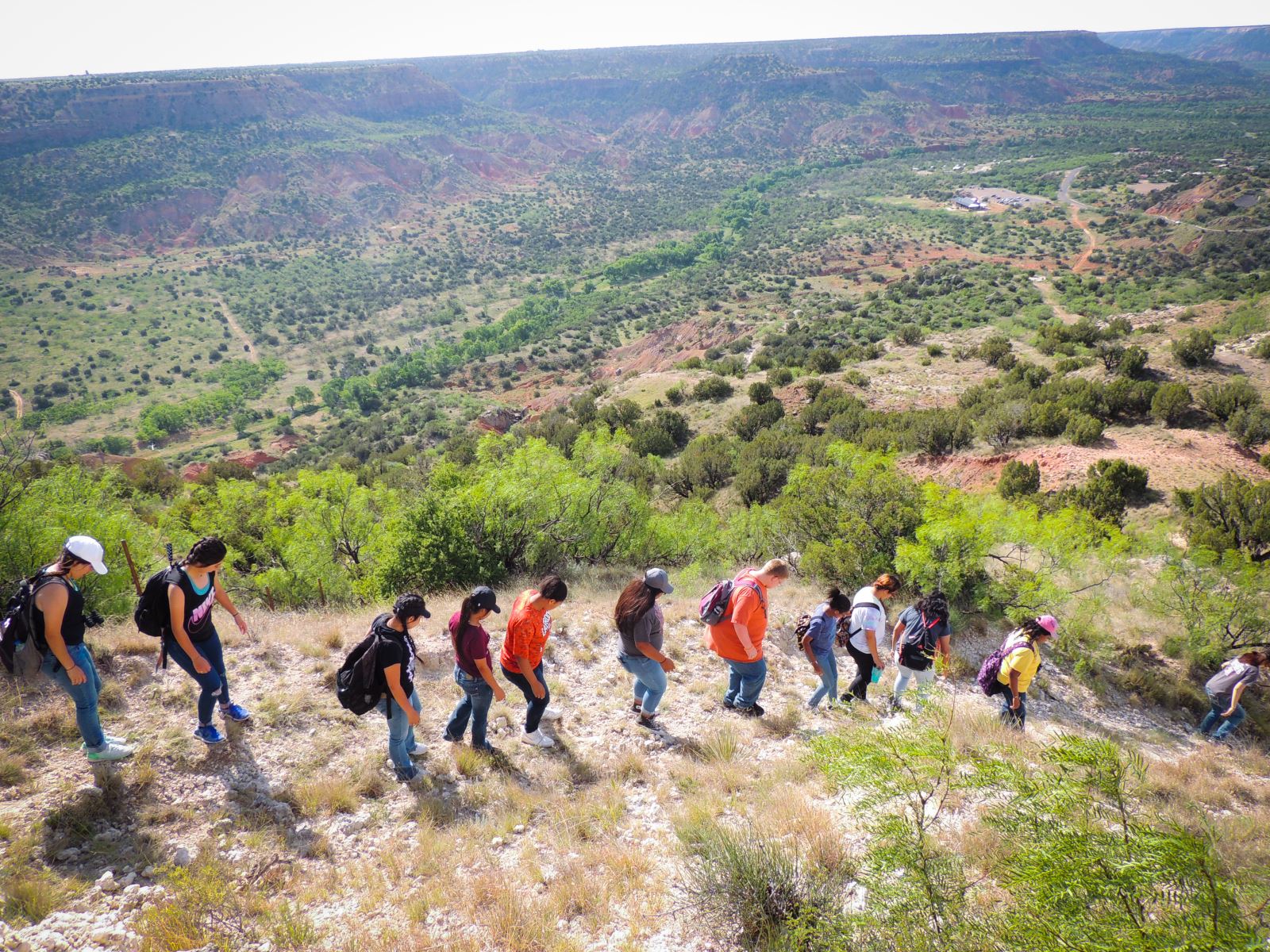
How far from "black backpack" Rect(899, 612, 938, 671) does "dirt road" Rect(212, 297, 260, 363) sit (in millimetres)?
69563

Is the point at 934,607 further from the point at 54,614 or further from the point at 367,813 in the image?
the point at 54,614

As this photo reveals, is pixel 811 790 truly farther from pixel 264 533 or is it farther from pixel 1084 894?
pixel 264 533

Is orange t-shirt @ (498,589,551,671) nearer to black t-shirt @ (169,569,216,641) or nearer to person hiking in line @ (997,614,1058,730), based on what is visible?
black t-shirt @ (169,569,216,641)

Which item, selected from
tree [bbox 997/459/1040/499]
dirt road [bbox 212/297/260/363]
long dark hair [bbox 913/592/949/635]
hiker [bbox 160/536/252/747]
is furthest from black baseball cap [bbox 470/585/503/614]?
dirt road [bbox 212/297/260/363]

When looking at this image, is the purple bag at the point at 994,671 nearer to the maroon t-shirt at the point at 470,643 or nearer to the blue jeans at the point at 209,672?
the maroon t-shirt at the point at 470,643

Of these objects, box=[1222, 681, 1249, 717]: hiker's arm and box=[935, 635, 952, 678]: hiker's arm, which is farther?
box=[1222, 681, 1249, 717]: hiker's arm

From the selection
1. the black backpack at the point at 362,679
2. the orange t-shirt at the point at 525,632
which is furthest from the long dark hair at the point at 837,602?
the black backpack at the point at 362,679

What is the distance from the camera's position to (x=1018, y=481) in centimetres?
1548

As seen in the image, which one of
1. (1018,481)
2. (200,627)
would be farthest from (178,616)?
(1018,481)

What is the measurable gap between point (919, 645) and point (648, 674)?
2.62 metres

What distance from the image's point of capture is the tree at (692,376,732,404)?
98.6 feet

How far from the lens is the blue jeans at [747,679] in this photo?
6273 millimetres

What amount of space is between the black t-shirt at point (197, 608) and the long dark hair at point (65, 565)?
59cm

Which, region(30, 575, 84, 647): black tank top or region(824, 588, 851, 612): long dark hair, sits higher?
region(30, 575, 84, 647): black tank top
